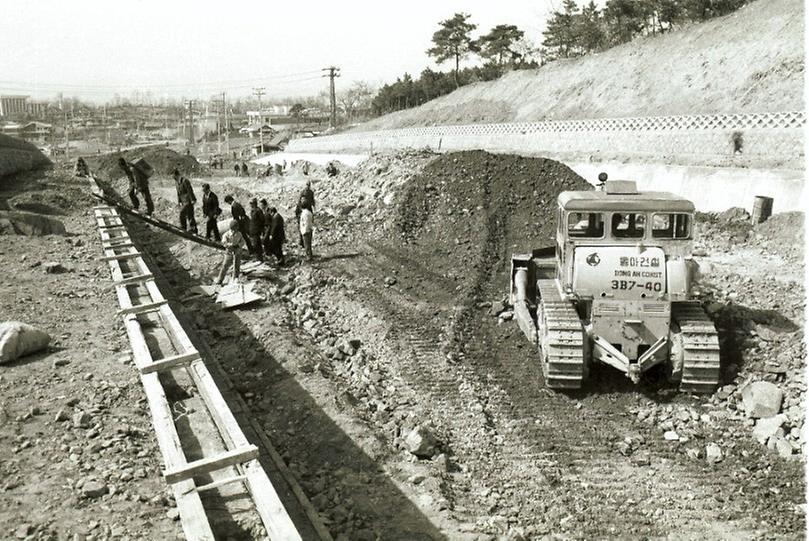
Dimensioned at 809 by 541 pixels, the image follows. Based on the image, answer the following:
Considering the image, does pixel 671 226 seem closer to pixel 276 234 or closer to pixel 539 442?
pixel 539 442

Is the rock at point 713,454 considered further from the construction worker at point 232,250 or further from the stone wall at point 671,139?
the stone wall at point 671,139

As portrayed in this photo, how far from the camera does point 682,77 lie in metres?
28.5

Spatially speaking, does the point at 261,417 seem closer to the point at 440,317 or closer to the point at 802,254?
the point at 440,317

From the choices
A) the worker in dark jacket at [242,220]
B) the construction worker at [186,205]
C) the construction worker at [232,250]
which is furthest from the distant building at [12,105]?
the construction worker at [232,250]

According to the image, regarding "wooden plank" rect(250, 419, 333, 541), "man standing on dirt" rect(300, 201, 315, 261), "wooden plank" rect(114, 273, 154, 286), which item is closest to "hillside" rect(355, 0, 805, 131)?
"man standing on dirt" rect(300, 201, 315, 261)

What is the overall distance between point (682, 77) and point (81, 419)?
2919cm

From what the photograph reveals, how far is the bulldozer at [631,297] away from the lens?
7.76m

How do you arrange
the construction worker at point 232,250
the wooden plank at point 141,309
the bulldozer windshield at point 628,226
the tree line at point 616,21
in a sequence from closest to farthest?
the bulldozer windshield at point 628,226
the wooden plank at point 141,309
the construction worker at point 232,250
the tree line at point 616,21

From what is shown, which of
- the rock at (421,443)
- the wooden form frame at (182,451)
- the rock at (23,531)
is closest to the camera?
the rock at (23,531)

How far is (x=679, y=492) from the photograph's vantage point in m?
6.27

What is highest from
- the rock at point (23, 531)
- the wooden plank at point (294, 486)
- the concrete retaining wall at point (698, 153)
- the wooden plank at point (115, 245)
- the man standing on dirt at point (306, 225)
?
the concrete retaining wall at point (698, 153)

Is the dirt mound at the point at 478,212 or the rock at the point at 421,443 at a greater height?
the dirt mound at the point at 478,212

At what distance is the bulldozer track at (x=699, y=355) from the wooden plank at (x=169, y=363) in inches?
235

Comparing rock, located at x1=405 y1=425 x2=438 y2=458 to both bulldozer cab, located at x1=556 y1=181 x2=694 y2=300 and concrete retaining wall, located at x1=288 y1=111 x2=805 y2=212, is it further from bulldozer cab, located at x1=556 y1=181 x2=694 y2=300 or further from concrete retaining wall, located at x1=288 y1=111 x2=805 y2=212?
concrete retaining wall, located at x1=288 y1=111 x2=805 y2=212
